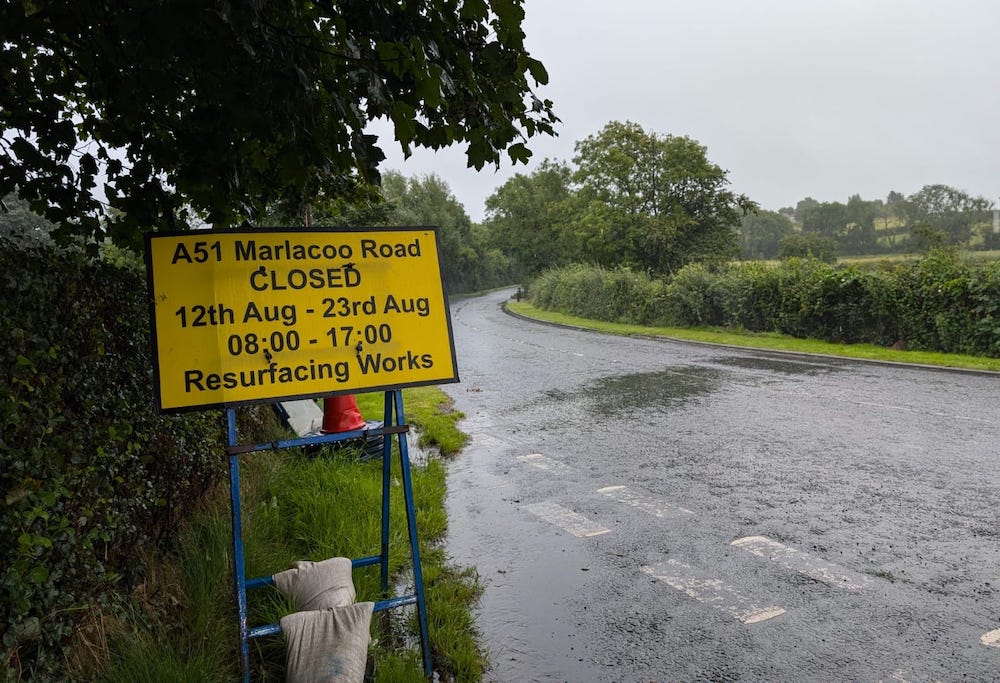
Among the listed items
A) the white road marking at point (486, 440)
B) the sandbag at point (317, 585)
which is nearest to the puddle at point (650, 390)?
the white road marking at point (486, 440)

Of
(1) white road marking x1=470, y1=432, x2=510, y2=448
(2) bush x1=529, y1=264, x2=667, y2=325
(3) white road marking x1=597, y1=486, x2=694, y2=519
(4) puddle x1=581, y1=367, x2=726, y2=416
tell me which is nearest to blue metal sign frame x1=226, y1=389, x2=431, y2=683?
(3) white road marking x1=597, y1=486, x2=694, y2=519

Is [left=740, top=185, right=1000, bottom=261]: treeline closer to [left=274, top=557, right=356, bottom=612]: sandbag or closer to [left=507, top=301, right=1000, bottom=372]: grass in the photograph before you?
[left=507, top=301, right=1000, bottom=372]: grass

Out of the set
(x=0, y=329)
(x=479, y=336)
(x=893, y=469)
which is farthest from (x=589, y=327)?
(x=0, y=329)

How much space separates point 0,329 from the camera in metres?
2.61

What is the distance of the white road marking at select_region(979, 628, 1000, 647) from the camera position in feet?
12.1

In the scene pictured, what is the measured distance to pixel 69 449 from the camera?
113 inches

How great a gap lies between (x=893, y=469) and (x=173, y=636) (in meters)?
6.62

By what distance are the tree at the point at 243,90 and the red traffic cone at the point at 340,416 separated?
2.22 metres

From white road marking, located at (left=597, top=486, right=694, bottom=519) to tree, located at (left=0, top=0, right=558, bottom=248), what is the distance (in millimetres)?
3564

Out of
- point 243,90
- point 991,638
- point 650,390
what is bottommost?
point 991,638

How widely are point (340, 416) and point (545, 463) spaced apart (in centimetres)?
259

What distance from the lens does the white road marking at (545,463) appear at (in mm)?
7397

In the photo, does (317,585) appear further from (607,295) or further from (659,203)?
(659,203)

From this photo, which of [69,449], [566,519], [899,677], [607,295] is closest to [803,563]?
[899,677]
